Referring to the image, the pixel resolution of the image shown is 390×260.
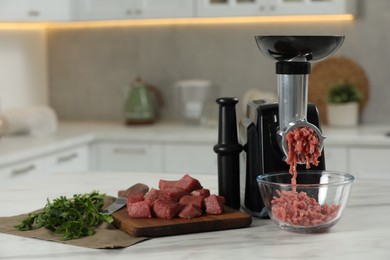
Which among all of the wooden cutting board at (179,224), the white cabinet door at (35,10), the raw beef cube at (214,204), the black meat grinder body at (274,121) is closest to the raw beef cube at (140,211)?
the wooden cutting board at (179,224)

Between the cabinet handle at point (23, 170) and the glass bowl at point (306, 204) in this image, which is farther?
the cabinet handle at point (23, 170)

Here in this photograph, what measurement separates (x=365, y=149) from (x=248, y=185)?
2.10 m

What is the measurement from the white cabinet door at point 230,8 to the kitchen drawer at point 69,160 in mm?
1048

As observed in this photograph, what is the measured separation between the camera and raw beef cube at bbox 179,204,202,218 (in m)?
A: 2.02

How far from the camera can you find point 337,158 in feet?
13.8

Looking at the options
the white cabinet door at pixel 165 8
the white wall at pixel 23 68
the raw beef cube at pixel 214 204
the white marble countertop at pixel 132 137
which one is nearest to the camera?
the raw beef cube at pixel 214 204

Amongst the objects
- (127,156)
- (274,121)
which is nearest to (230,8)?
(127,156)

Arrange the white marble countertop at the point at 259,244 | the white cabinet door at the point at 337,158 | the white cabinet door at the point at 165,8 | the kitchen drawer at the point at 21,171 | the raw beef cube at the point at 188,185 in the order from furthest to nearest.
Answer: the white cabinet door at the point at 165,8 → the white cabinet door at the point at 337,158 → the kitchen drawer at the point at 21,171 → the raw beef cube at the point at 188,185 → the white marble countertop at the point at 259,244

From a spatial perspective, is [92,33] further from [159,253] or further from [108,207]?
[159,253]

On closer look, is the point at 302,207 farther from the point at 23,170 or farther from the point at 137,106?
the point at 137,106

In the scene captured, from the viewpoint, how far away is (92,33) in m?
5.27

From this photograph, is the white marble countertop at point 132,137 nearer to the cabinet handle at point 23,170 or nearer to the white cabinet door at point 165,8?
the cabinet handle at point 23,170

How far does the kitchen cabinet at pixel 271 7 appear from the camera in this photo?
4.44 meters

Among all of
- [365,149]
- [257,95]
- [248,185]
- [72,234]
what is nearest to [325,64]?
[257,95]
